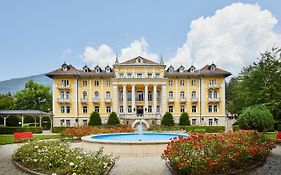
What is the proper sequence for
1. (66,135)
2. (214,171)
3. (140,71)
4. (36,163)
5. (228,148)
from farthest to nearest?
(140,71)
(66,135)
(36,163)
(228,148)
(214,171)

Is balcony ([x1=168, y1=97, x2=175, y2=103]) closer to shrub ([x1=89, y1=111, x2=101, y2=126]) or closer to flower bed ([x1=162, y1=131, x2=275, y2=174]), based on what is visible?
shrub ([x1=89, y1=111, x2=101, y2=126])

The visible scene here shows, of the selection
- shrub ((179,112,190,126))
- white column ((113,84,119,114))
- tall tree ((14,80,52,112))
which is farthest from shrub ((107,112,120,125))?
tall tree ((14,80,52,112))

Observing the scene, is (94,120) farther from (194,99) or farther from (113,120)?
(194,99)

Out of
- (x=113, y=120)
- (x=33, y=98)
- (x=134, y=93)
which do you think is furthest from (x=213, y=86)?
(x=33, y=98)

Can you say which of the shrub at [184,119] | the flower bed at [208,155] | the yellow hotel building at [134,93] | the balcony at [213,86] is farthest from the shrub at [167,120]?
the flower bed at [208,155]

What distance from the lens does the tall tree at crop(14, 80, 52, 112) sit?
60469 millimetres

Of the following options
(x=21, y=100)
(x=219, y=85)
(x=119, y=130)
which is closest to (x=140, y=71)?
(x=219, y=85)

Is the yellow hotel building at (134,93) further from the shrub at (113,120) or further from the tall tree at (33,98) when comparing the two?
the tall tree at (33,98)

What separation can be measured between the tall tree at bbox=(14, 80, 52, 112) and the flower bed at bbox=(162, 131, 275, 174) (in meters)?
57.1

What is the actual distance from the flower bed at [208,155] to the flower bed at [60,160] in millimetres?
2357

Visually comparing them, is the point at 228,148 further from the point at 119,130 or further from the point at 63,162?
the point at 119,130

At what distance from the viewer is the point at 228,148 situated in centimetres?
931

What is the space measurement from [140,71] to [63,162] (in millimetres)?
34968

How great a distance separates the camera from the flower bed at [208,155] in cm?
805
